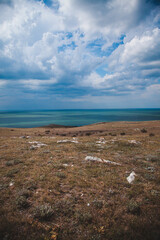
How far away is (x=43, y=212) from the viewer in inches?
225

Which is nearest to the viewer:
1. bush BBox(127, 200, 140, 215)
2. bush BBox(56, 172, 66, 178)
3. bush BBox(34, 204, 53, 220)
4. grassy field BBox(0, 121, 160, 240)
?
grassy field BBox(0, 121, 160, 240)

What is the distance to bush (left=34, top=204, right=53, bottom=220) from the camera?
5574mm

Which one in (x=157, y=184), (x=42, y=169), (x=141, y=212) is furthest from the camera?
(x=42, y=169)

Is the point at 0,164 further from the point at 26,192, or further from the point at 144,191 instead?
the point at 144,191

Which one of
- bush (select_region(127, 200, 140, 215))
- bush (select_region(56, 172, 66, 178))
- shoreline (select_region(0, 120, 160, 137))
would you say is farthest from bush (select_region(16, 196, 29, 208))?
shoreline (select_region(0, 120, 160, 137))

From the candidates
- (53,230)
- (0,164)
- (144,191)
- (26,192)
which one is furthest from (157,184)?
(0,164)

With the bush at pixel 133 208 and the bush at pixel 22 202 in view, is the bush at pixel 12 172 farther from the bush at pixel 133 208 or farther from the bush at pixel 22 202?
the bush at pixel 133 208

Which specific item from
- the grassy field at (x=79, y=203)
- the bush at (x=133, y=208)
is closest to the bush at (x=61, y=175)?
the grassy field at (x=79, y=203)

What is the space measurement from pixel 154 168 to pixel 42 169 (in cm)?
1014

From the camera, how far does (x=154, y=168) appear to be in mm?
10781

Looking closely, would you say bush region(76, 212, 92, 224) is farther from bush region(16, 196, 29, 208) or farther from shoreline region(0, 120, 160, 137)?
shoreline region(0, 120, 160, 137)

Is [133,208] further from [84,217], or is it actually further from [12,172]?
[12,172]

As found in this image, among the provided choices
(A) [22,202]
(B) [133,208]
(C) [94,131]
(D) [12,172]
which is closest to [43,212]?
(A) [22,202]

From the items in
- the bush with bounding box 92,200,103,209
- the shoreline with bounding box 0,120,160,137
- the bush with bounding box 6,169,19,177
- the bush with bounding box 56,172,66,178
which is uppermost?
the bush with bounding box 6,169,19,177
